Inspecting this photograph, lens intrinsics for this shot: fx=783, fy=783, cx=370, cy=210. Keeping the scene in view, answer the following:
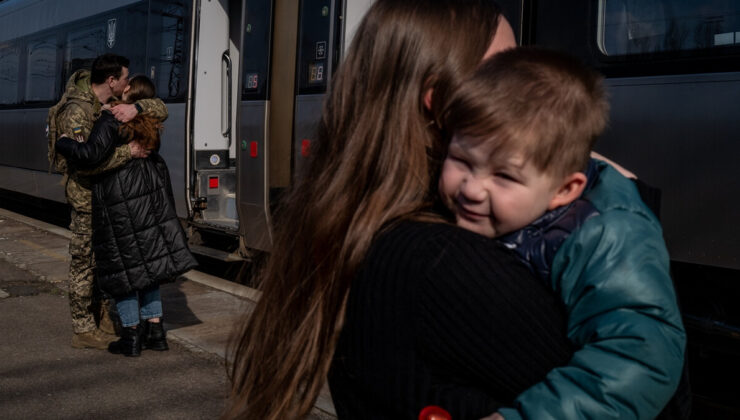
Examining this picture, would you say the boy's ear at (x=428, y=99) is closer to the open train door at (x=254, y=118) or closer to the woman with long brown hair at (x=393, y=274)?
the woman with long brown hair at (x=393, y=274)

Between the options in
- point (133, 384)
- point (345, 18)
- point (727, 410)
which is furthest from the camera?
point (345, 18)

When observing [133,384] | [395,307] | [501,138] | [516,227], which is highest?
[501,138]

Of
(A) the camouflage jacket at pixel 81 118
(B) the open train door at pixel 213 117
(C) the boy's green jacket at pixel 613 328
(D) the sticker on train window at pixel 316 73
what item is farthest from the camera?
(B) the open train door at pixel 213 117

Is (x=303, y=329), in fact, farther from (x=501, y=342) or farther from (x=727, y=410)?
(x=727, y=410)

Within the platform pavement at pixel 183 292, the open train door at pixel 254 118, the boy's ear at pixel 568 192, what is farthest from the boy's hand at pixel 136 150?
the boy's ear at pixel 568 192

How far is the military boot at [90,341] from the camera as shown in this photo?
214 inches

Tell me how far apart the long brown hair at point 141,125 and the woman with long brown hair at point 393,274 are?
391cm

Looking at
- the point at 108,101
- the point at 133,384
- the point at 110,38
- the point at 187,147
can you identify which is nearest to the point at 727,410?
the point at 133,384

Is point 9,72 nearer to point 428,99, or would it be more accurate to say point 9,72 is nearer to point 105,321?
point 105,321

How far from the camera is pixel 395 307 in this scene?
1.15 meters

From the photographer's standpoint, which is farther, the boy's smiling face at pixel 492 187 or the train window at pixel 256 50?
the train window at pixel 256 50

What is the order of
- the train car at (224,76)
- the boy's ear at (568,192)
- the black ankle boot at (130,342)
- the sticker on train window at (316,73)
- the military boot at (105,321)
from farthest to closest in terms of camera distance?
the train car at (224,76) < the sticker on train window at (316,73) < the military boot at (105,321) < the black ankle boot at (130,342) < the boy's ear at (568,192)

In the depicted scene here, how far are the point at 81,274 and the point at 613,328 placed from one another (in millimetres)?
4939

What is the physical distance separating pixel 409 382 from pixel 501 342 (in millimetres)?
152
